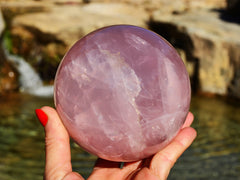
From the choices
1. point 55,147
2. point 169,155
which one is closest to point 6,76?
point 55,147

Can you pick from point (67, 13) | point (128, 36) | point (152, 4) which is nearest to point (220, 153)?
point (128, 36)

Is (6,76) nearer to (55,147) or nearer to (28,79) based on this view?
(28,79)

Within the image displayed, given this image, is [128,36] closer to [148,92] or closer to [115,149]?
[148,92]

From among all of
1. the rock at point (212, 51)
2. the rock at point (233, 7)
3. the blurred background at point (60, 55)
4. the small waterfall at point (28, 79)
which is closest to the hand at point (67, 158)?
the blurred background at point (60, 55)

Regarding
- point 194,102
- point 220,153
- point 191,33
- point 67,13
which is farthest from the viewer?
point 67,13

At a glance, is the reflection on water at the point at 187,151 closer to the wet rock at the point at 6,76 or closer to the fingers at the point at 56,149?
the wet rock at the point at 6,76

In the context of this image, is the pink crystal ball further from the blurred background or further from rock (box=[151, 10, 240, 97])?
rock (box=[151, 10, 240, 97])
